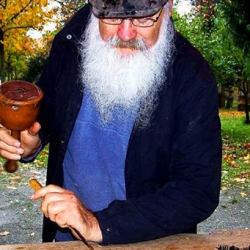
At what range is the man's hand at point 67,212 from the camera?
1.74m

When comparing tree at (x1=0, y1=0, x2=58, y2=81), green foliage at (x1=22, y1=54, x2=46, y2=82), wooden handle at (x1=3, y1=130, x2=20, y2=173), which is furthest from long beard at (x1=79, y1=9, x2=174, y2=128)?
green foliage at (x1=22, y1=54, x2=46, y2=82)

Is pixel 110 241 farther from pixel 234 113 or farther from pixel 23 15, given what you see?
pixel 234 113

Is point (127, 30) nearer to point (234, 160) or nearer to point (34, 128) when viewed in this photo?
point (34, 128)

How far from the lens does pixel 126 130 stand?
7.34 ft

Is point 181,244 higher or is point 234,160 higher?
point 181,244

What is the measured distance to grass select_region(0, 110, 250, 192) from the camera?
885cm

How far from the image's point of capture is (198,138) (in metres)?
1.99

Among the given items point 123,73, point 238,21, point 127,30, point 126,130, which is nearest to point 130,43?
point 127,30

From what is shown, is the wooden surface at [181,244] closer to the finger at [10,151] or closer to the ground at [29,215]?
the finger at [10,151]

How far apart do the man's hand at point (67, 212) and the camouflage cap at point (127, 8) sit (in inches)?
28.9

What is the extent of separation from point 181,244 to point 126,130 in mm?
558

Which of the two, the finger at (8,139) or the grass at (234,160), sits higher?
the finger at (8,139)

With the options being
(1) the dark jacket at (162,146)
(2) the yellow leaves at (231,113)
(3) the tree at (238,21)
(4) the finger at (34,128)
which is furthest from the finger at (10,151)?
(2) the yellow leaves at (231,113)

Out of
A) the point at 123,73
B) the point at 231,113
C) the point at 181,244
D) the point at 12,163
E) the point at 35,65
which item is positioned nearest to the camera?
the point at 181,244
